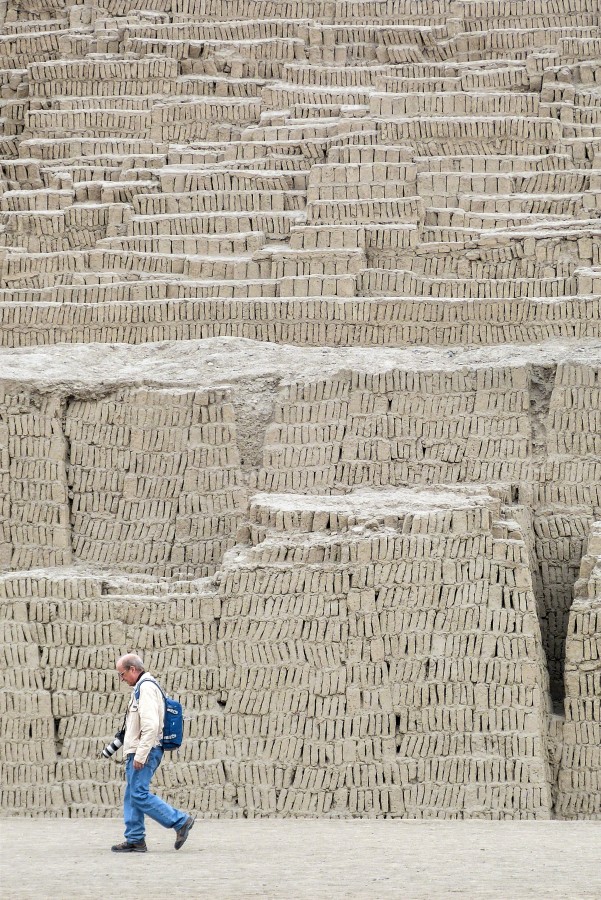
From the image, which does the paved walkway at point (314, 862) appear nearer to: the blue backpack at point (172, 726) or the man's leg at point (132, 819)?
the man's leg at point (132, 819)

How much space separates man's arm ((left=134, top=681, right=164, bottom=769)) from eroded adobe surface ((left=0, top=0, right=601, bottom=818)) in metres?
1.94

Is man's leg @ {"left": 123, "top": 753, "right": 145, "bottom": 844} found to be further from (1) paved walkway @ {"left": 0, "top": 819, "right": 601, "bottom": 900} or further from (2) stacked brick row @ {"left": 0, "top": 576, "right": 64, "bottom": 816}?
(2) stacked brick row @ {"left": 0, "top": 576, "right": 64, "bottom": 816}

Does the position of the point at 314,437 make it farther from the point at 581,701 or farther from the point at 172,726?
the point at 172,726

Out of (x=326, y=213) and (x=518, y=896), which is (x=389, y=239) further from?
(x=518, y=896)

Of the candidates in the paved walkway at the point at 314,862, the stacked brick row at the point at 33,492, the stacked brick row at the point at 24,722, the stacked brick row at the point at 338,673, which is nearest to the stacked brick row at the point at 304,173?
the stacked brick row at the point at 33,492

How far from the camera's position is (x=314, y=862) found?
7.16 m

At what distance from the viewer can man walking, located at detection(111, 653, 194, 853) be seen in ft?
24.6

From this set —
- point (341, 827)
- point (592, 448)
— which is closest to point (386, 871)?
point (341, 827)

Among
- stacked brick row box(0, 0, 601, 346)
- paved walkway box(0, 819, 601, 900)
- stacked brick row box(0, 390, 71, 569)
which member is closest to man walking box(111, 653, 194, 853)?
paved walkway box(0, 819, 601, 900)

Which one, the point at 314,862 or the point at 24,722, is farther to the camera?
the point at 24,722

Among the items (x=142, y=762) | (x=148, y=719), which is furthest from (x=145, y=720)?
(x=142, y=762)

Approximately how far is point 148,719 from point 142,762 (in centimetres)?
21

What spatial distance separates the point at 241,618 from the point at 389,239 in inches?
152

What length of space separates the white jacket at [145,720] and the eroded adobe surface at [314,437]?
1.91 m
